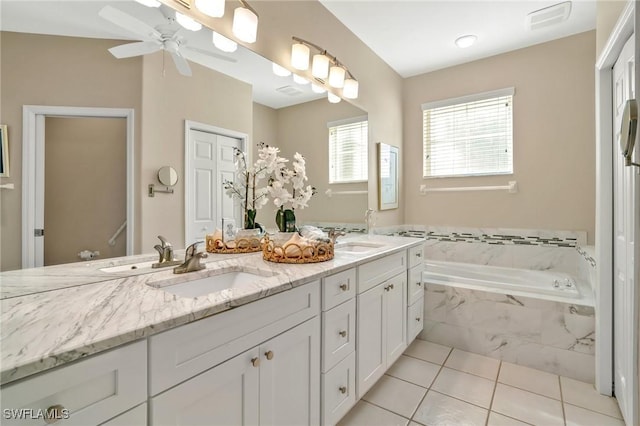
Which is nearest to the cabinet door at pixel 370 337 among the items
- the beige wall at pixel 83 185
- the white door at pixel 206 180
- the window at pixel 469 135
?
the white door at pixel 206 180

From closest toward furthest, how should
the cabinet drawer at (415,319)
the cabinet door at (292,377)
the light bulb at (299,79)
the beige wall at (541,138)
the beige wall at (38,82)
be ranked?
1. the beige wall at (38,82)
2. the cabinet door at (292,377)
3. the light bulb at (299,79)
4. the cabinet drawer at (415,319)
5. the beige wall at (541,138)

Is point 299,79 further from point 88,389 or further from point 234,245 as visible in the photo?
Answer: point 88,389

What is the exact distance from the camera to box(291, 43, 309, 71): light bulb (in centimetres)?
198

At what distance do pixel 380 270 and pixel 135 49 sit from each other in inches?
62.0

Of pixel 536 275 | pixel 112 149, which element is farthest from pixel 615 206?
pixel 112 149

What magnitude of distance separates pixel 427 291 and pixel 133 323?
2.26 meters

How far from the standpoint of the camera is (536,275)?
108 inches

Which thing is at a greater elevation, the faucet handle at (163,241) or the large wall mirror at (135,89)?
the large wall mirror at (135,89)

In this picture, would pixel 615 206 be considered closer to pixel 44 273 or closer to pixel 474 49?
pixel 474 49

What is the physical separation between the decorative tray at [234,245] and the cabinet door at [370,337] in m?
0.65

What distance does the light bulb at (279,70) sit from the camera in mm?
1880

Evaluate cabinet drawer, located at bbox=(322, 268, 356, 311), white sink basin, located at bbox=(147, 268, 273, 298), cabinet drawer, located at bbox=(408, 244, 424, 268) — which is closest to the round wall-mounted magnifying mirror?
white sink basin, located at bbox=(147, 268, 273, 298)

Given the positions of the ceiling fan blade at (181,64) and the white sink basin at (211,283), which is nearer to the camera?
the white sink basin at (211,283)

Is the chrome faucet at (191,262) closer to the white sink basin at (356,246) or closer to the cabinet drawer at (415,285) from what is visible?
the white sink basin at (356,246)
